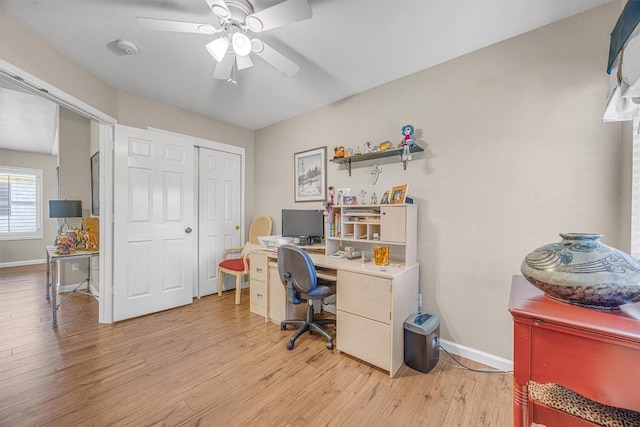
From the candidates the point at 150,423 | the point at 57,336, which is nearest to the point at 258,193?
the point at 57,336

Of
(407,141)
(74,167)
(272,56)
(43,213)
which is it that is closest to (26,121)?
(74,167)

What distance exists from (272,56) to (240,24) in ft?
0.85

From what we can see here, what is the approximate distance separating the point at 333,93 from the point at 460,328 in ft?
8.57

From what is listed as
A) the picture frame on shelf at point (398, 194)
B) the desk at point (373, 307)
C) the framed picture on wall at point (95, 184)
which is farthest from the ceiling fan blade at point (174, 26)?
the framed picture on wall at point (95, 184)

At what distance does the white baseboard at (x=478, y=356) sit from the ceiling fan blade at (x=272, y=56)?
2.58 m

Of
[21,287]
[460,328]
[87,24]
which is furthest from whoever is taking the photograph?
[21,287]

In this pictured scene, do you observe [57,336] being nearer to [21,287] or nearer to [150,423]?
[150,423]

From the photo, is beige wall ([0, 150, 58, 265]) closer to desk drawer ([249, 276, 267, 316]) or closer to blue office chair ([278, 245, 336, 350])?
desk drawer ([249, 276, 267, 316])

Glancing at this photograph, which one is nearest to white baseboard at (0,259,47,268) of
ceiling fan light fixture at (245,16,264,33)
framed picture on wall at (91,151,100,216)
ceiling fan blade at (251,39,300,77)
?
framed picture on wall at (91,151,100,216)

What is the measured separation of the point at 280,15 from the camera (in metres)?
1.36

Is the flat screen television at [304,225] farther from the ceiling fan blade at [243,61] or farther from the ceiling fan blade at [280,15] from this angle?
the ceiling fan blade at [280,15]

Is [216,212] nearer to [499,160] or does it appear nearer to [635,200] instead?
[499,160]

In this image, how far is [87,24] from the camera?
1719 mm

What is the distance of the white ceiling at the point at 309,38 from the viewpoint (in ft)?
5.08
